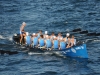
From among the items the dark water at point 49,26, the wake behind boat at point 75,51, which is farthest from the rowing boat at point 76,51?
the dark water at point 49,26

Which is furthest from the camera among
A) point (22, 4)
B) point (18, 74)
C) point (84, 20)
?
point (22, 4)

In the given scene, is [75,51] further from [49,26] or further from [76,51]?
[49,26]

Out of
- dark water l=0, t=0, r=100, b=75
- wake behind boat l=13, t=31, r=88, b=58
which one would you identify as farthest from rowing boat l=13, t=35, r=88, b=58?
dark water l=0, t=0, r=100, b=75

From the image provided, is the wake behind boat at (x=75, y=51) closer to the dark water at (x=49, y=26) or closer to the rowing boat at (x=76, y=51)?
the rowing boat at (x=76, y=51)

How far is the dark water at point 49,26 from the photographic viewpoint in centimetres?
3800

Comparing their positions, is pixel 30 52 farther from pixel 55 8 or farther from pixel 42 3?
pixel 42 3

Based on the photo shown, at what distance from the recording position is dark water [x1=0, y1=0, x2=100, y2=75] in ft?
125

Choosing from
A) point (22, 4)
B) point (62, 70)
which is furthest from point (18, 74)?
point (22, 4)

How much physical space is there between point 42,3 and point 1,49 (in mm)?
30852

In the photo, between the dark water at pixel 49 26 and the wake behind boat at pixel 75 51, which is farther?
the wake behind boat at pixel 75 51

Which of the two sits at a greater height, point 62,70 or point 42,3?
point 42,3

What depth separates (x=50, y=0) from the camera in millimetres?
76188

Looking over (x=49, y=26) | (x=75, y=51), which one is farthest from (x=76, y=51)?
(x=49, y=26)

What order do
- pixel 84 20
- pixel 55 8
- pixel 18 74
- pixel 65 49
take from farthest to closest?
pixel 55 8 → pixel 84 20 → pixel 65 49 → pixel 18 74
